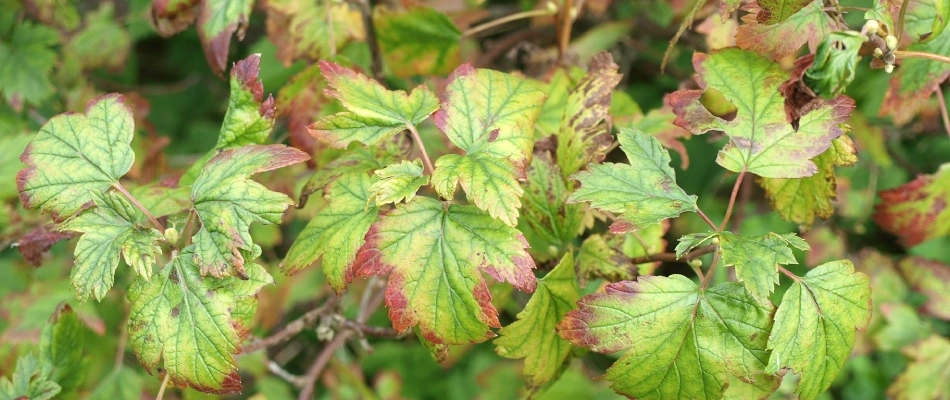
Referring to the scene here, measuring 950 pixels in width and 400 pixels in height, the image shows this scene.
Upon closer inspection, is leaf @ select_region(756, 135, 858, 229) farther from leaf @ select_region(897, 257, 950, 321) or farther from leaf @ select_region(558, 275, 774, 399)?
leaf @ select_region(897, 257, 950, 321)

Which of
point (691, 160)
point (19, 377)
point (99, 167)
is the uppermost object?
point (99, 167)

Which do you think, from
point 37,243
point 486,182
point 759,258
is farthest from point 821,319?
point 37,243

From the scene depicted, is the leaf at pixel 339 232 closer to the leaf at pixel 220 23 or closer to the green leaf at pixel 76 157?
the green leaf at pixel 76 157

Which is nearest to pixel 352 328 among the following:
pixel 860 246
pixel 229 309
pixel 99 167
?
pixel 229 309

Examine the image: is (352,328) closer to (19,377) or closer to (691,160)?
(19,377)

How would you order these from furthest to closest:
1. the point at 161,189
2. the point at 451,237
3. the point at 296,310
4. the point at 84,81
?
the point at 296,310, the point at 84,81, the point at 161,189, the point at 451,237

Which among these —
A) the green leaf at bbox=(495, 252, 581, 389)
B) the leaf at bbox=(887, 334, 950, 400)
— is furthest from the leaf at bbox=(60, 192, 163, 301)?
the leaf at bbox=(887, 334, 950, 400)
